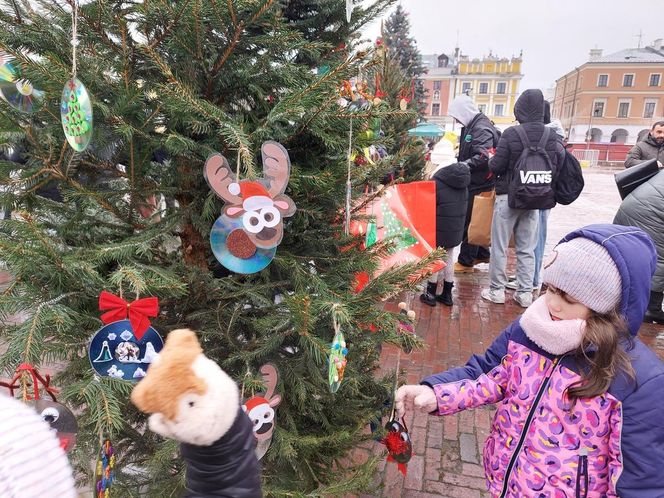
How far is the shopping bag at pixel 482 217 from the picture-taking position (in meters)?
5.94

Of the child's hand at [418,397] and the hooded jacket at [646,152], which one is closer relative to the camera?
the child's hand at [418,397]

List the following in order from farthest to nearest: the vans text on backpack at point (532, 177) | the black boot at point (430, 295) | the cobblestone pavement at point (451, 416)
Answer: the black boot at point (430, 295)
the vans text on backpack at point (532, 177)
the cobblestone pavement at point (451, 416)

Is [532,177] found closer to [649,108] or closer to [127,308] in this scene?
[127,308]

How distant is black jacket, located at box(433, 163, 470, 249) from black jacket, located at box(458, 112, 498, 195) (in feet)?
3.07

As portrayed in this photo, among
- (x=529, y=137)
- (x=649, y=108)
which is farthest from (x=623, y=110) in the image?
(x=529, y=137)

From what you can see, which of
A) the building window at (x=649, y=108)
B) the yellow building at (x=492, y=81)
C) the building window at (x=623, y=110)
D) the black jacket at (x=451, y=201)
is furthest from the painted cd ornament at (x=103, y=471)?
the yellow building at (x=492, y=81)

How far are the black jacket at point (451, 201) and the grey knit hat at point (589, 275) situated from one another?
3.44 metres

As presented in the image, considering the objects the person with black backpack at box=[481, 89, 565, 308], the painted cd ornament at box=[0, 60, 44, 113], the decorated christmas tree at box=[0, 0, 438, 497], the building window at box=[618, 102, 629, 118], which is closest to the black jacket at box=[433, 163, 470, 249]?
the person with black backpack at box=[481, 89, 565, 308]

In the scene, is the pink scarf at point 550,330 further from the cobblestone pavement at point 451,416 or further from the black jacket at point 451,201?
the black jacket at point 451,201

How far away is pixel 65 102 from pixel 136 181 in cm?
32

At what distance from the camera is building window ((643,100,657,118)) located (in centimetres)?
5872

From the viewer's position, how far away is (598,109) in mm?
61656

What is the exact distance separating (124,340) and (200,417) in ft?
2.35

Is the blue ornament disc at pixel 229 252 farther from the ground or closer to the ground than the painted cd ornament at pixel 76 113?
closer to the ground
